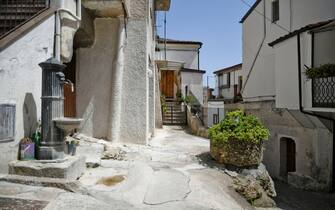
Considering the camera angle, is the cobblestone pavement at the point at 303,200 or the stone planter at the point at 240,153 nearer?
the stone planter at the point at 240,153

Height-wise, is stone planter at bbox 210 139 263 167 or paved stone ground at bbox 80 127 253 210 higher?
stone planter at bbox 210 139 263 167

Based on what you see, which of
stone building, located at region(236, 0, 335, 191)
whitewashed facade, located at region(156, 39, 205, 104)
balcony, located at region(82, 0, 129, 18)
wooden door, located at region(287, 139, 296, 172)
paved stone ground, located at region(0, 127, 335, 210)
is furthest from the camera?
whitewashed facade, located at region(156, 39, 205, 104)

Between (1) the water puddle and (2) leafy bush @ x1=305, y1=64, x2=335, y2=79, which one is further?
(2) leafy bush @ x1=305, y1=64, x2=335, y2=79

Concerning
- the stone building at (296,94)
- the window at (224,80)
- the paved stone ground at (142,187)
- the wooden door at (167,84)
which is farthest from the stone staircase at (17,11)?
the window at (224,80)

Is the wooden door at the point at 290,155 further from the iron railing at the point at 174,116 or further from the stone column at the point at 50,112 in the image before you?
the stone column at the point at 50,112

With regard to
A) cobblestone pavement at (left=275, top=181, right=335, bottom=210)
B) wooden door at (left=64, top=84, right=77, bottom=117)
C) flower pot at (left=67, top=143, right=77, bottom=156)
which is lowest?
cobblestone pavement at (left=275, top=181, right=335, bottom=210)

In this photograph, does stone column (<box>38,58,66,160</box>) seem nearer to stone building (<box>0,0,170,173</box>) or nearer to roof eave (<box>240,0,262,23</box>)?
stone building (<box>0,0,170,173</box>)

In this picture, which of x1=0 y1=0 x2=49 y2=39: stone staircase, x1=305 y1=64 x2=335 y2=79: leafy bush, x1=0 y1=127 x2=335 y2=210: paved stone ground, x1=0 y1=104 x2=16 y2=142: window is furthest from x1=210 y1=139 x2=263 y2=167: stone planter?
x1=0 y1=0 x2=49 y2=39: stone staircase

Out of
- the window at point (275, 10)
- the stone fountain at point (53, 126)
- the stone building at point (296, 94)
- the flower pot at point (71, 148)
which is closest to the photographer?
the stone fountain at point (53, 126)

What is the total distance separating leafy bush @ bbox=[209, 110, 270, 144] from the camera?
8844 millimetres

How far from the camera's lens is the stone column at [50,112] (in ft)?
20.4

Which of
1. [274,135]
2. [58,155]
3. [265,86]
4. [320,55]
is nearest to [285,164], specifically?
[274,135]

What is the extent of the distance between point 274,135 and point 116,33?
347 inches

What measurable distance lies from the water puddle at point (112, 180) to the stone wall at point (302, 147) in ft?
27.1
